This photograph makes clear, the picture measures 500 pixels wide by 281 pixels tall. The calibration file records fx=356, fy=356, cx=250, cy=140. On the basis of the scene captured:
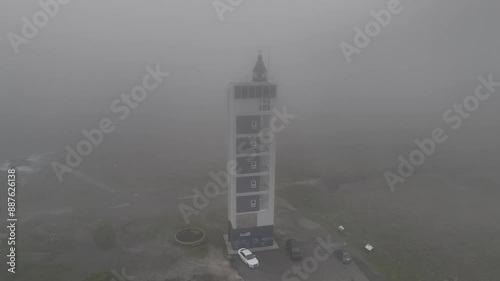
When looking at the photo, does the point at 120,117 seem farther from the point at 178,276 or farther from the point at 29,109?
the point at 178,276

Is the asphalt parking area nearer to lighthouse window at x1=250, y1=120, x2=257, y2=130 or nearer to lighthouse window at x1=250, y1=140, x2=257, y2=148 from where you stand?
lighthouse window at x1=250, y1=140, x2=257, y2=148

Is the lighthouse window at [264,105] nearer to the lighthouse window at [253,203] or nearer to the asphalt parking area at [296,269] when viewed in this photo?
the lighthouse window at [253,203]

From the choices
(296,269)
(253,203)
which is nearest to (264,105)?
(253,203)

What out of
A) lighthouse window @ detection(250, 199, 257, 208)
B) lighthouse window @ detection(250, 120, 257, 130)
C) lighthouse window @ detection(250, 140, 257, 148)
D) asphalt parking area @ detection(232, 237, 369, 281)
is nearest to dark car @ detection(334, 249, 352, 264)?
asphalt parking area @ detection(232, 237, 369, 281)

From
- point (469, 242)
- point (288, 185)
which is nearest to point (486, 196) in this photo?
point (469, 242)

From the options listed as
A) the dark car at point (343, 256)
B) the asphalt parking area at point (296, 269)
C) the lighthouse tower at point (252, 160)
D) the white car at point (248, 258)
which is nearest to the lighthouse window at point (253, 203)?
the lighthouse tower at point (252, 160)

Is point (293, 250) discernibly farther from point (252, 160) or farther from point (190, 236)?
point (190, 236)
